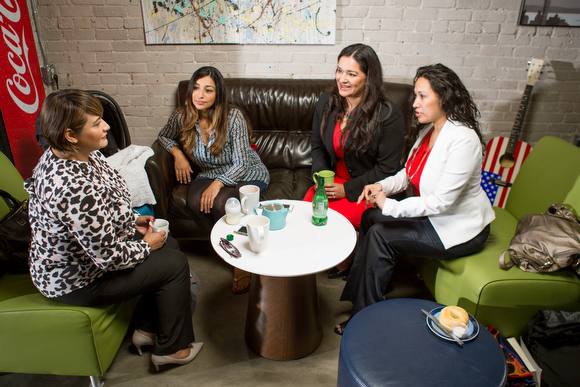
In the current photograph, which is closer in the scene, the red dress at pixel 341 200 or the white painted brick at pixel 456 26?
the red dress at pixel 341 200

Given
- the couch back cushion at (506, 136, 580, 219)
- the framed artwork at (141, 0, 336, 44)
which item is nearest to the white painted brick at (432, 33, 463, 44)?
the framed artwork at (141, 0, 336, 44)

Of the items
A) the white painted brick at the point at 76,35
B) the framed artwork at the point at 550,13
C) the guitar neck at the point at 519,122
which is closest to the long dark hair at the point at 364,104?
the guitar neck at the point at 519,122

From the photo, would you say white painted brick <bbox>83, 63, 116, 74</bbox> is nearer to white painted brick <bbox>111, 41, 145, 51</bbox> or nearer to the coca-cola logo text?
white painted brick <bbox>111, 41, 145, 51</bbox>

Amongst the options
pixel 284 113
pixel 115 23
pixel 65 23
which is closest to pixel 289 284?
pixel 284 113

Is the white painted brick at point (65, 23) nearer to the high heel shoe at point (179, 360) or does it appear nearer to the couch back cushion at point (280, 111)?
the couch back cushion at point (280, 111)

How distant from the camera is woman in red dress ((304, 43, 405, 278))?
2.02 metres

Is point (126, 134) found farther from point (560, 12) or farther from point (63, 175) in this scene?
point (560, 12)

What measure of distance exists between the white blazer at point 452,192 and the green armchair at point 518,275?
15 cm

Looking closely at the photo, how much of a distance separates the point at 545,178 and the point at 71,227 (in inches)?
81.9

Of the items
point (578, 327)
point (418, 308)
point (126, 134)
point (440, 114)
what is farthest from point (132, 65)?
point (578, 327)

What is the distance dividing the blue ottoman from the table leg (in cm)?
34

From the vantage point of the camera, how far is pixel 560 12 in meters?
2.73

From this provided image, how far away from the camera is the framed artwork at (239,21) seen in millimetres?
2721

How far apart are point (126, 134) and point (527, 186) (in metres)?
2.41
